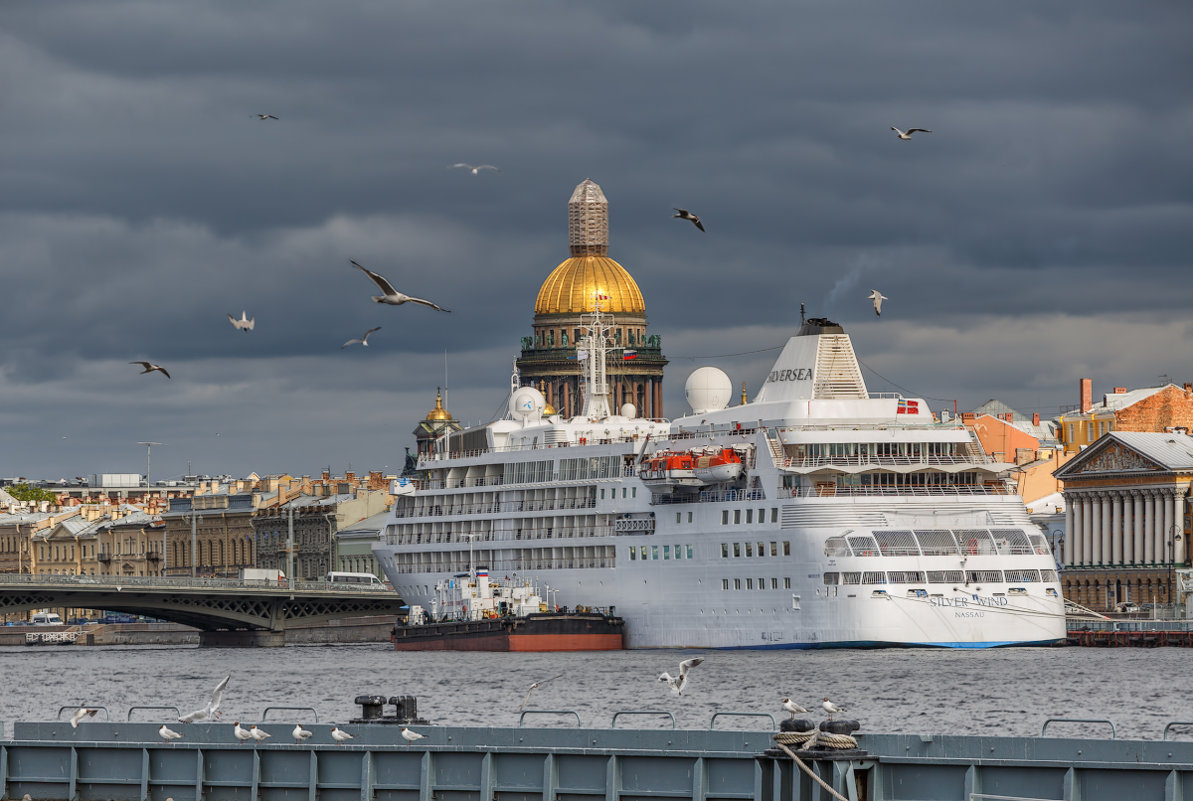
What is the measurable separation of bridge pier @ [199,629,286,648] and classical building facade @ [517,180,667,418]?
176 ft

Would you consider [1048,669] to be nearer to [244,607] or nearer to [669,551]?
[669,551]

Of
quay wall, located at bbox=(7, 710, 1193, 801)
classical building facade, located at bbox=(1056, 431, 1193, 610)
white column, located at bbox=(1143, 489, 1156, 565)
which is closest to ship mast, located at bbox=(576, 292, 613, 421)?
classical building facade, located at bbox=(1056, 431, 1193, 610)

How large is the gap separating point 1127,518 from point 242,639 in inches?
1871

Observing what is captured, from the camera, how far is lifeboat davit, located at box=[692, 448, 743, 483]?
9000cm

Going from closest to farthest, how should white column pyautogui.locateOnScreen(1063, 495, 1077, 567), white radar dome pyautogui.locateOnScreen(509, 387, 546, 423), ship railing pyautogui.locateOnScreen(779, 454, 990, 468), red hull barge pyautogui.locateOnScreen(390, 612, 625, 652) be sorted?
ship railing pyautogui.locateOnScreen(779, 454, 990, 468)
red hull barge pyautogui.locateOnScreen(390, 612, 625, 652)
white radar dome pyautogui.locateOnScreen(509, 387, 546, 423)
white column pyautogui.locateOnScreen(1063, 495, 1077, 567)

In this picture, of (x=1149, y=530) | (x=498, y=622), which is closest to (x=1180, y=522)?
(x=1149, y=530)

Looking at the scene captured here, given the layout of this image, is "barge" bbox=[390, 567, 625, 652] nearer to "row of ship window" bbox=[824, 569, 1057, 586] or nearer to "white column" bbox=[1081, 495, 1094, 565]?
"row of ship window" bbox=[824, 569, 1057, 586]

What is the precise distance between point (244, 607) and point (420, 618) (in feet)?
64.0

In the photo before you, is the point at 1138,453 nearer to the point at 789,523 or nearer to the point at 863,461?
the point at 863,461

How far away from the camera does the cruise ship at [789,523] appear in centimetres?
8419

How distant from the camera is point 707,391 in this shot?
4094 inches

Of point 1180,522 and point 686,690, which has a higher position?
point 1180,522

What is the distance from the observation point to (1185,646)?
312 feet

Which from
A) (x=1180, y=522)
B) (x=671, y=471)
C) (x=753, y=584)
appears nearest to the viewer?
(x=753, y=584)
